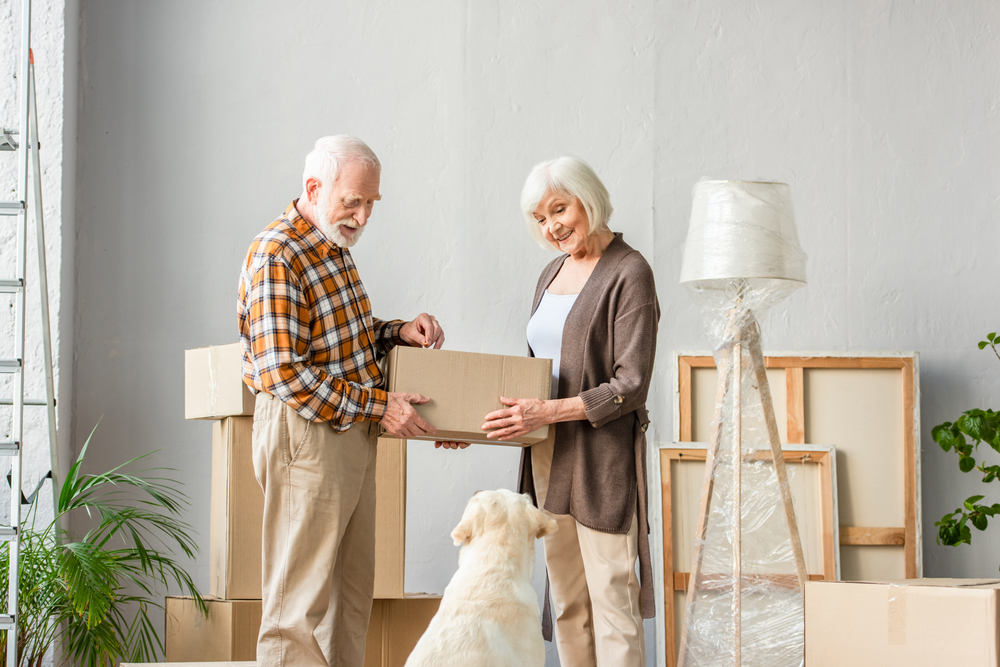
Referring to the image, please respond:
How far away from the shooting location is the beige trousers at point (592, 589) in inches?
85.4

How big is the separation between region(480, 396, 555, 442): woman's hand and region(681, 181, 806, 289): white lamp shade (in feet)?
2.29

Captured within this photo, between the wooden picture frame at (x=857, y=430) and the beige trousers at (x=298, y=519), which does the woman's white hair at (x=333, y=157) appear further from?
the wooden picture frame at (x=857, y=430)

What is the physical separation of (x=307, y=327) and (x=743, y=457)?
1414 mm

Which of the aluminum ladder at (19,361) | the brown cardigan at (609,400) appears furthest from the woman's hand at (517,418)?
the aluminum ladder at (19,361)

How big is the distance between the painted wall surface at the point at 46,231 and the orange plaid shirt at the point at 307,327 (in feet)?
4.84

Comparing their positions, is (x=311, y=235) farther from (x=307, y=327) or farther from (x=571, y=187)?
(x=571, y=187)

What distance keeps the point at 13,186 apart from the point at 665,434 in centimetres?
257

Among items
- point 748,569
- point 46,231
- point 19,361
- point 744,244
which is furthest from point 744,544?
point 46,231

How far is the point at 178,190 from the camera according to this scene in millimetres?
3316

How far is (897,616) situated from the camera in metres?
2.05

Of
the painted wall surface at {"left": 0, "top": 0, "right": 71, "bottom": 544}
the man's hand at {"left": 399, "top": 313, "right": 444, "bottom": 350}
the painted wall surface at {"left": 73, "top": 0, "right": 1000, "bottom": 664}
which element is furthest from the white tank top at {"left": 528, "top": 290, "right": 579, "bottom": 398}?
the painted wall surface at {"left": 0, "top": 0, "right": 71, "bottom": 544}

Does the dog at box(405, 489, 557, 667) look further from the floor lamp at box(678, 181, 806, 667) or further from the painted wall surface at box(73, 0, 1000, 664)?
the painted wall surface at box(73, 0, 1000, 664)

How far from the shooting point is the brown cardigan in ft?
7.24

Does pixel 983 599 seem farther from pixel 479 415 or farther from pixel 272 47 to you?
pixel 272 47
